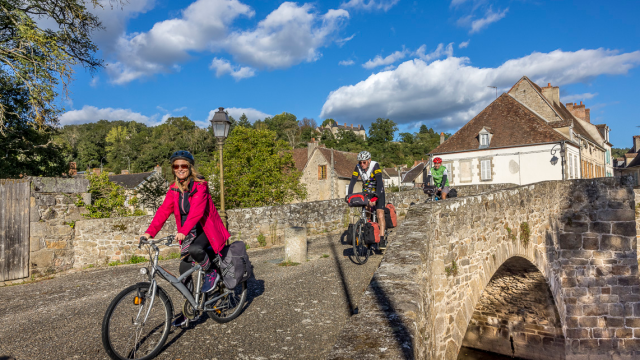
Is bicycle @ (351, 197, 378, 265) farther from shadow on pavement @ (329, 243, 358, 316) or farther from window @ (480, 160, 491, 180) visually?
window @ (480, 160, 491, 180)

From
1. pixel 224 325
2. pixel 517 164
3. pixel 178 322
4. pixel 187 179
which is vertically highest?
pixel 517 164

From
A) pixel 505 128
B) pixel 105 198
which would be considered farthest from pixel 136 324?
pixel 505 128

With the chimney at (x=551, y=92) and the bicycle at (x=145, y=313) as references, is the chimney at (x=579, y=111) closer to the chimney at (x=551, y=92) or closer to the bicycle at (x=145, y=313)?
the chimney at (x=551, y=92)

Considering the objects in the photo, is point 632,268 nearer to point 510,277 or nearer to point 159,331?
point 510,277

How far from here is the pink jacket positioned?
348 centimetres

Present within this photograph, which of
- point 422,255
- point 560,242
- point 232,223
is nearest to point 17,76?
point 232,223

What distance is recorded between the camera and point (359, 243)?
672 centimetres

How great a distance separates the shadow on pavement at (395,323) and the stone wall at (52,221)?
7793mm

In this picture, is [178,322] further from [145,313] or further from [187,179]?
[187,179]

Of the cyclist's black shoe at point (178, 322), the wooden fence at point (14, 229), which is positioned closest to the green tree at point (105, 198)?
the wooden fence at point (14, 229)

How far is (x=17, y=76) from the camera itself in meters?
10.0

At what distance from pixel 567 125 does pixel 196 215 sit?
28.9m

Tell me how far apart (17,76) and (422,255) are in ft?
38.2

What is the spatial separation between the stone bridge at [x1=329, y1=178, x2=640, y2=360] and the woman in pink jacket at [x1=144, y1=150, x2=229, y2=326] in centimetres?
204
